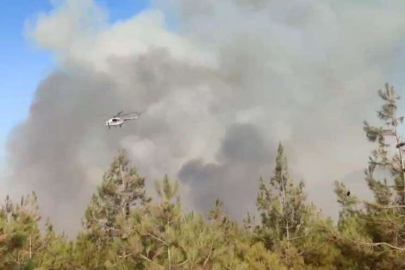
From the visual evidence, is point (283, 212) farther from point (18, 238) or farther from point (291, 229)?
point (18, 238)

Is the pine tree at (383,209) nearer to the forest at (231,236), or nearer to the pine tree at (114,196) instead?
the forest at (231,236)

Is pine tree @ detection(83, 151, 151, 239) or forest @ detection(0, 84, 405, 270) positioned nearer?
forest @ detection(0, 84, 405, 270)

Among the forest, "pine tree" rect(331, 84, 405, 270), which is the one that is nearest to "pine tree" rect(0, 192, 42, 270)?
the forest

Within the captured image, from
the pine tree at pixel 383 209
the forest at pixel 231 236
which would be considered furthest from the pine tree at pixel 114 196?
the pine tree at pixel 383 209

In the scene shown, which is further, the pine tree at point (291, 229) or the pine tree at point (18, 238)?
the pine tree at point (291, 229)

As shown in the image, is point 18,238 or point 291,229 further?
point 291,229

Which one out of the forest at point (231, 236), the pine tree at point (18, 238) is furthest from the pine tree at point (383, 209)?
the pine tree at point (18, 238)

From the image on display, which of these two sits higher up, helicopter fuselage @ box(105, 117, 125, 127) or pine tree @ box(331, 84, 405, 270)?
helicopter fuselage @ box(105, 117, 125, 127)

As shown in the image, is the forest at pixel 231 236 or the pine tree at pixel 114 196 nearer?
the forest at pixel 231 236

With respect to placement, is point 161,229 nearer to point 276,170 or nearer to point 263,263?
point 263,263

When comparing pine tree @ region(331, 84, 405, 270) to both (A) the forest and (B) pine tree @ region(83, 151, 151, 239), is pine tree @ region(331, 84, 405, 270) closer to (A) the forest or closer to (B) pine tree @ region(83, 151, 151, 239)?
(A) the forest

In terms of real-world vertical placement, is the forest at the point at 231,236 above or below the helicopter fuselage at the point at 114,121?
below

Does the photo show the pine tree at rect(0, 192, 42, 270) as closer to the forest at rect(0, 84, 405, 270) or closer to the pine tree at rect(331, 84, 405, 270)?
the forest at rect(0, 84, 405, 270)

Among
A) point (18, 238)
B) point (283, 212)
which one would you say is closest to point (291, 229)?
point (283, 212)
